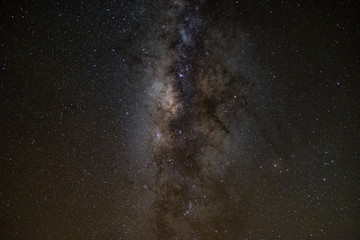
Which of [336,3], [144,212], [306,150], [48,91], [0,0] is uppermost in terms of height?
[0,0]

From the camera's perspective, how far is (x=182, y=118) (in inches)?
79.0

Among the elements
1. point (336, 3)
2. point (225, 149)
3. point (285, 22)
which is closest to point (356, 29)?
point (336, 3)

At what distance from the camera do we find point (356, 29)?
5.94 feet

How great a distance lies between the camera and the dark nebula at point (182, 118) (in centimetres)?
187

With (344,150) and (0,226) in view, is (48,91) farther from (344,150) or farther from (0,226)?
(344,150)

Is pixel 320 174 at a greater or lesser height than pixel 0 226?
lesser

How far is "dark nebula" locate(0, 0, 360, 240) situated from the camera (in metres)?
1.87

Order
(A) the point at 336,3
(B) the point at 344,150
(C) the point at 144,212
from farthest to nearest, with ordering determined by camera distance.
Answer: (C) the point at 144,212, (B) the point at 344,150, (A) the point at 336,3

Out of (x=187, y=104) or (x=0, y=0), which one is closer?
(x=0, y=0)

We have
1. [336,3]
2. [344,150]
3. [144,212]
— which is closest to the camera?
[336,3]

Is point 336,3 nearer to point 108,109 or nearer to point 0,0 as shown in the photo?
point 108,109

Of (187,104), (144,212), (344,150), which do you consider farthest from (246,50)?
(144,212)

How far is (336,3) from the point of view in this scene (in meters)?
1.80

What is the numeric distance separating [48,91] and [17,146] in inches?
Result: 23.5
